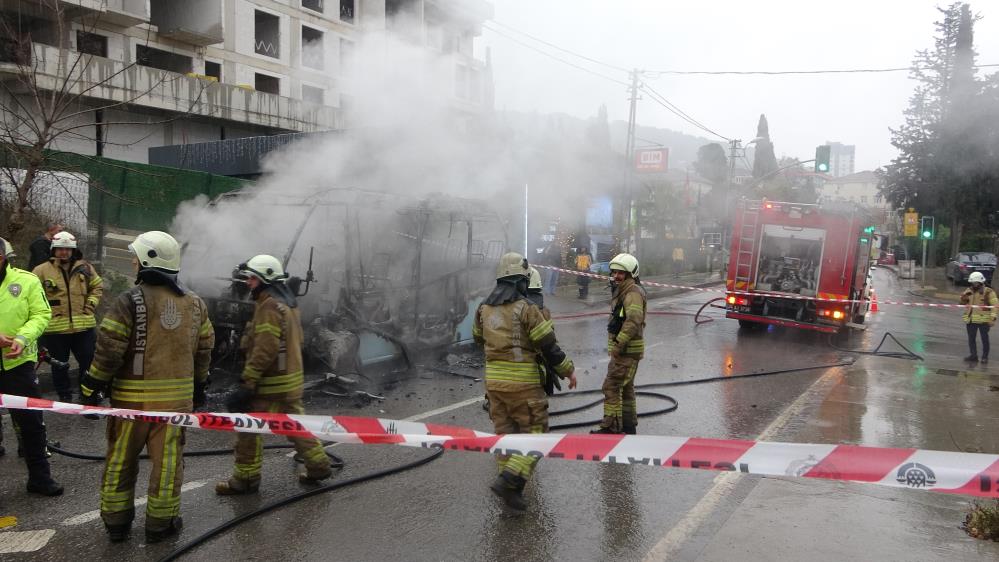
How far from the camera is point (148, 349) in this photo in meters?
3.66

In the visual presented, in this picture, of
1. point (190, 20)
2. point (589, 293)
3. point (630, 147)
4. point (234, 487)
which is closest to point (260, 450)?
point (234, 487)

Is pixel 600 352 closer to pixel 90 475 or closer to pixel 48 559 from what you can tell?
pixel 90 475

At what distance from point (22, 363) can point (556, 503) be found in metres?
3.46

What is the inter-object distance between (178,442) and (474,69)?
13.6 m

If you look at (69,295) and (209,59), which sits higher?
(209,59)

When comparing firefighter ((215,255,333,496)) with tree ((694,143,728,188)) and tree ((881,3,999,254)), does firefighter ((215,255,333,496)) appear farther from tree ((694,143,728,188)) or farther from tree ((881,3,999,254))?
tree ((694,143,728,188))

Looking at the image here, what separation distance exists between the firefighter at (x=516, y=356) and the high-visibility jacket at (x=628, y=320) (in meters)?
1.48

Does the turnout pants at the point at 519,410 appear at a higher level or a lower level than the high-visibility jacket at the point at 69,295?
lower

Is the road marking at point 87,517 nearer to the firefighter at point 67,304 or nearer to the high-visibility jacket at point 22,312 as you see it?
the high-visibility jacket at point 22,312

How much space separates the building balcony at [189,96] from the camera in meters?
21.1

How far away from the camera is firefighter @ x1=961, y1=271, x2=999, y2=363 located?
10.6 m

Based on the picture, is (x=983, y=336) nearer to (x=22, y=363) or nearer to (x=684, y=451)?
(x=684, y=451)

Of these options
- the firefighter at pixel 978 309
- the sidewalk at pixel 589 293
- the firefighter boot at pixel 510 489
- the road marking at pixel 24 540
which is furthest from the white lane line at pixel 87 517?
the sidewalk at pixel 589 293

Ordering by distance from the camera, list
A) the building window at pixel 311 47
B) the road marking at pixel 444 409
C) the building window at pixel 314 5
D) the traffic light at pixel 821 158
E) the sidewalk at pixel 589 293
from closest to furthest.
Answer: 1. the road marking at pixel 444 409
2. the sidewalk at pixel 589 293
3. the traffic light at pixel 821 158
4. the building window at pixel 314 5
5. the building window at pixel 311 47
